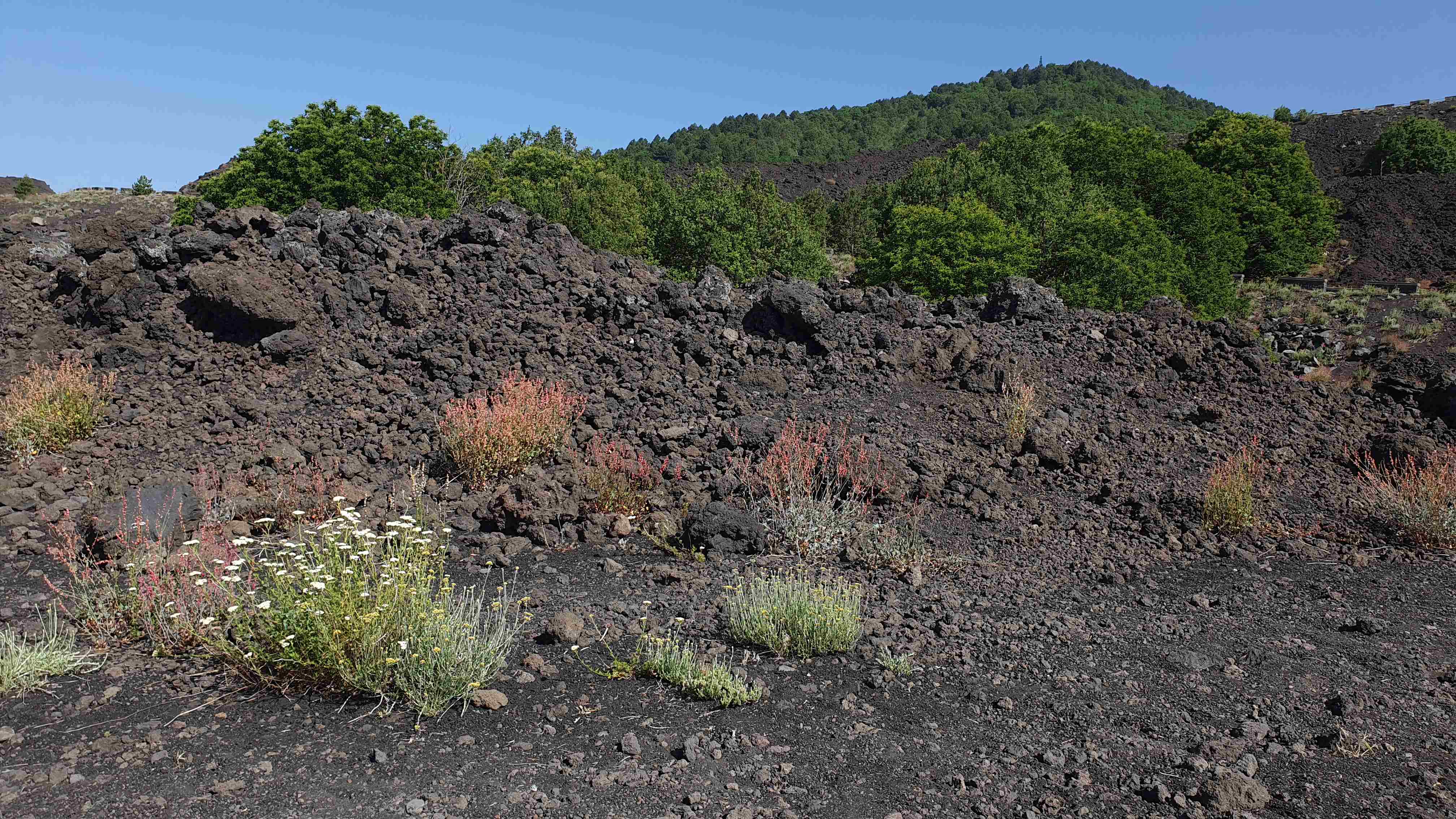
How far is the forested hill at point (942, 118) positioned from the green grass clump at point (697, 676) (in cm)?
7165

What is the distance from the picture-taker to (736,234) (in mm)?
19594

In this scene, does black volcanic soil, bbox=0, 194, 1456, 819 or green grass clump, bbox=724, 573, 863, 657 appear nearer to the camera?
black volcanic soil, bbox=0, 194, 1456, 819

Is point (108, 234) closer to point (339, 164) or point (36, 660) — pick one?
point (36, 660)

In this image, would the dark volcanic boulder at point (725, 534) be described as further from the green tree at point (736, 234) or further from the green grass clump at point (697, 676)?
the green tree at point (736, 234)

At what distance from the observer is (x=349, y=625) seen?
3.93m

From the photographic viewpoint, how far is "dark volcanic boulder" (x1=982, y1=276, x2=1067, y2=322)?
1184 centimetres

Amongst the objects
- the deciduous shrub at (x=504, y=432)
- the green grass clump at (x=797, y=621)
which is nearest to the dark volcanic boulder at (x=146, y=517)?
the deciduous shrub at (x=504, y=432)

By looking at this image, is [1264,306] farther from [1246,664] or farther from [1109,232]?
[1246,664]

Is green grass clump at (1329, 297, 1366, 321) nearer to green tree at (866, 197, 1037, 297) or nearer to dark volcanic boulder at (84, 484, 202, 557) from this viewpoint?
green tree at (866, 197, 1037, 297)

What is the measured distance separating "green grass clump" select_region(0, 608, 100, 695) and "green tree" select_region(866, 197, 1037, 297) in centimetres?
1511

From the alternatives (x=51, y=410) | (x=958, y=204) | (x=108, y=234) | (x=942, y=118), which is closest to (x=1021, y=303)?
(x=958, y=204)

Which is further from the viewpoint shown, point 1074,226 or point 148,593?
point 1074,226

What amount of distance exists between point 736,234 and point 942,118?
95445mm

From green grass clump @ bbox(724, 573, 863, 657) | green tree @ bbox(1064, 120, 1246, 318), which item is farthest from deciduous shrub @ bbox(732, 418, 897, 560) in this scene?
green tree @ bbox(1064, 120, 1246, 318)
